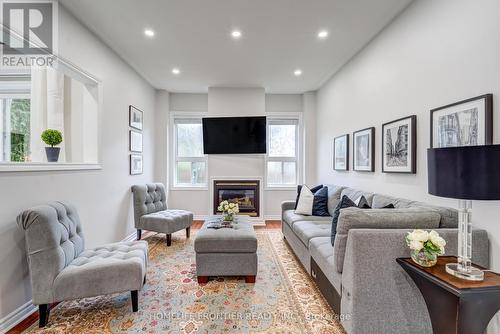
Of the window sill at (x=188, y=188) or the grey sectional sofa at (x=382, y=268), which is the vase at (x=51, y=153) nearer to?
the grey sectional sofa at (x=382, y=268)

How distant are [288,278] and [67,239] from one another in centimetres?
232

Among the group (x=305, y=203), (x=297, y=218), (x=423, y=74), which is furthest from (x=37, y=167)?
(x=423, y=74)

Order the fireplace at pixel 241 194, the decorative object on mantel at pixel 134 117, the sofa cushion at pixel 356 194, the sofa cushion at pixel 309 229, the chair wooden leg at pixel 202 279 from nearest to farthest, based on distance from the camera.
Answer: the chair wooden leg at pixel 202 279 < the sofa cushion at pixel 309 229 < the sofa cushion at pixel 356 194 < the decorative object on mantel at pixel 134 117 < the fireplace at pixel 241 194

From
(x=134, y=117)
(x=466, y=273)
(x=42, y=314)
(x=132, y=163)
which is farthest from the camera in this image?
(x=134, y=117)

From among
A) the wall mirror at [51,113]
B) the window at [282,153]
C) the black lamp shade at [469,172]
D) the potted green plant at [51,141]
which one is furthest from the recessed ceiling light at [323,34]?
the potted green plant at [51,141]

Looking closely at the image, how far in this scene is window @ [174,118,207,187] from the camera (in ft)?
20.0

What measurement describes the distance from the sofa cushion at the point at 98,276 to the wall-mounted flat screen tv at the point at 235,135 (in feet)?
11.3

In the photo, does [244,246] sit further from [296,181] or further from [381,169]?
[296,181]

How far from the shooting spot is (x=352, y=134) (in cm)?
398

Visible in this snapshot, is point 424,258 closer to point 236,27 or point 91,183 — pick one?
point 236,27

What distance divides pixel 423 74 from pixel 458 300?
2.04 m

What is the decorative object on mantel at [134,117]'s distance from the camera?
4285 mm

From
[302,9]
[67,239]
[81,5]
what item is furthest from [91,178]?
[302,9]

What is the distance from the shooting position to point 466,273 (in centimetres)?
144
